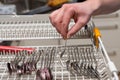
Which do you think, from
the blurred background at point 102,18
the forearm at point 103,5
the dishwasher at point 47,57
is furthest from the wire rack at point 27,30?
the blurred background at point 102,18

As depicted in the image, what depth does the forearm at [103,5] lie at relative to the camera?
632 mm

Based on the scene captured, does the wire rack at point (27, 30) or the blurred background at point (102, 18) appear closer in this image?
the wire rack at point (27, 30)

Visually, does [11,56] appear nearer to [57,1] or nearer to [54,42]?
[54,42]

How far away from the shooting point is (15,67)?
1.93 feet

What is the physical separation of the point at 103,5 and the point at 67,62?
0.19 m

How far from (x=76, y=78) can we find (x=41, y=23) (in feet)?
1.31

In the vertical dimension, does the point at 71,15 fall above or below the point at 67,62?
above

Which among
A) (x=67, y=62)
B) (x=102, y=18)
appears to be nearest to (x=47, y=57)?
(x=67, y=62)

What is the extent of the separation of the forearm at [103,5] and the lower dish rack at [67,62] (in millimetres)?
113

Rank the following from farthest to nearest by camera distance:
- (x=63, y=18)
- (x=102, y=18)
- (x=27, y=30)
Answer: (x=102, y=18) < (x=27, y=30) < (x=63, y=18)

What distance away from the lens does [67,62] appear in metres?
0.62

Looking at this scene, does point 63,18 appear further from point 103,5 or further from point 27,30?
point 27,30

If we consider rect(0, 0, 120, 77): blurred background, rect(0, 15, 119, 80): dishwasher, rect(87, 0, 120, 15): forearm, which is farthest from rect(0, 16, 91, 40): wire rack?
rect(0, 0, 120, 77): blurred background

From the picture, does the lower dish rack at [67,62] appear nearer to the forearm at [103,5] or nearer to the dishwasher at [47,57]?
the dishwasher at [47,57]
